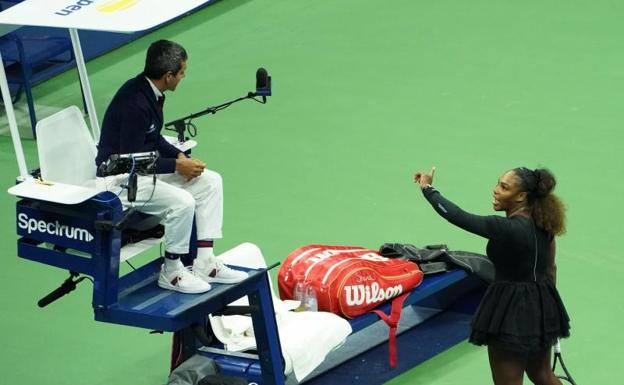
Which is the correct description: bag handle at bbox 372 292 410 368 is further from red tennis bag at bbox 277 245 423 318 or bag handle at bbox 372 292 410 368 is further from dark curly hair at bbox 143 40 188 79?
dark curly hair at bbox 143 40 188 79

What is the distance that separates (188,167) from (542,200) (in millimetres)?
1821

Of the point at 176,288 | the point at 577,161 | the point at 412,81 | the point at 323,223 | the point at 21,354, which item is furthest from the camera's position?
the point at 412,81

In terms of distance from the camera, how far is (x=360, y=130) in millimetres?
11219

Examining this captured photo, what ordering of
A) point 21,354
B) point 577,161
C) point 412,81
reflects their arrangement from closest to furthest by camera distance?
1. point 21,354
2. point 577,161
3. point 412,81

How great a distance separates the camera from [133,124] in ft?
21.9

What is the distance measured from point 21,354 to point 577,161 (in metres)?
4.68

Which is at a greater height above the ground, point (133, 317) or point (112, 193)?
point (112, 193)

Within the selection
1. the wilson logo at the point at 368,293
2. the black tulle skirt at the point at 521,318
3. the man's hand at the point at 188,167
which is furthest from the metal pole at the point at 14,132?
the black tulle skirt at the point at 521,318

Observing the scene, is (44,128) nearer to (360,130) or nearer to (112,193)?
(112,193)

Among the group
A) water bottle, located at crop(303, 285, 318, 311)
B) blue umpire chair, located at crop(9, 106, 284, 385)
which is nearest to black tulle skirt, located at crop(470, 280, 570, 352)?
blue umpire chair, located at crop(9, 106, 284, 385)

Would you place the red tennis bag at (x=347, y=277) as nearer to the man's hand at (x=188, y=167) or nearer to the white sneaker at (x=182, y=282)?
the white sneaker at (x=182, y=282)

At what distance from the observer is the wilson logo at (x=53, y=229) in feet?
21.4

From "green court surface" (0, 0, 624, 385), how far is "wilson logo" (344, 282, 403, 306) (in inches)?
20.3

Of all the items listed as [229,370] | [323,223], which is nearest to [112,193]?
[229,370]
